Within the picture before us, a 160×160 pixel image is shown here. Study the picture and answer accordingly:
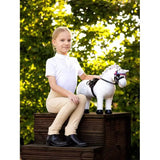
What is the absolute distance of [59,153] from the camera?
2.92 meters

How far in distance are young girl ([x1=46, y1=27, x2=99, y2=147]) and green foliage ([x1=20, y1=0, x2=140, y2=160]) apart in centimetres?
163

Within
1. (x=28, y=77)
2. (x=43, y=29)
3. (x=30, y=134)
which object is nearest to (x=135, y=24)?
(x=43, y=29)

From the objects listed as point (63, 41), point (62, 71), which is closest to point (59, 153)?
point (62, 71)

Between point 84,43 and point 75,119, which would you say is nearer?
point 75,119

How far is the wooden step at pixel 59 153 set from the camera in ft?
9.31

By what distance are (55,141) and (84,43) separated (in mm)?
2370

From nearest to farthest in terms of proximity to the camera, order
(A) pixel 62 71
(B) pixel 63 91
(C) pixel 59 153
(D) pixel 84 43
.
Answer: (C) pixel 59 153
(B) pixel 63 91
(A) pixel 62 71
(D) pixel 84 43

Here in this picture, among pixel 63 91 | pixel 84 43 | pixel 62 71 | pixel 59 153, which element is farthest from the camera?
pixel 84 43

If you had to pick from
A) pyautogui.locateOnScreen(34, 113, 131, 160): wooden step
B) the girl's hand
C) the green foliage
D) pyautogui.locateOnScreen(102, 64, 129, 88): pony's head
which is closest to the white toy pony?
pyautogui.locateOnScreen(102, 64, 129, 88): pony's head

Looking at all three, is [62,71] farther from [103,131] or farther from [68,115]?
[103,131]

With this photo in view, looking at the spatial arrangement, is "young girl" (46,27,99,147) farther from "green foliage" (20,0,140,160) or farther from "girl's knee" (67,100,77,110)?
"green foliage" (20,0,140,160)

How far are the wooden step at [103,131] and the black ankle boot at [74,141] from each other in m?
0.14

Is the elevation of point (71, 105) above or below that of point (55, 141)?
above

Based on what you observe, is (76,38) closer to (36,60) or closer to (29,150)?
(36,60)
